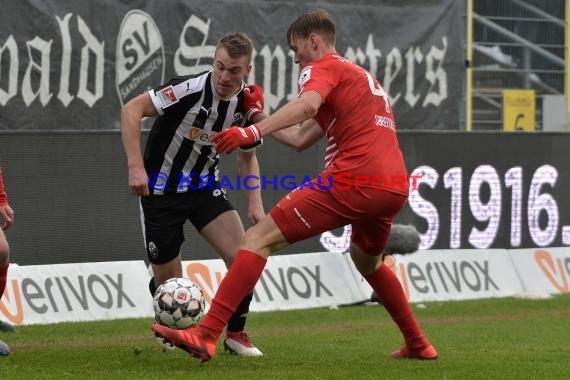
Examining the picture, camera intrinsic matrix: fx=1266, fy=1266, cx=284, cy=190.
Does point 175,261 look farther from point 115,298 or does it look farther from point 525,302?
point 525,302

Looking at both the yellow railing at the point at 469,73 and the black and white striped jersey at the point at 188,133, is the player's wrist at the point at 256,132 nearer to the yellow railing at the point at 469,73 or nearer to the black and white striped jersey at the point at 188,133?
the black and white striped jersey at the point at 188,133

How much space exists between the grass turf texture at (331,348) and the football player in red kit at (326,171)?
19.9 inches

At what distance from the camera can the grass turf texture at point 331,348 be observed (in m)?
7.95

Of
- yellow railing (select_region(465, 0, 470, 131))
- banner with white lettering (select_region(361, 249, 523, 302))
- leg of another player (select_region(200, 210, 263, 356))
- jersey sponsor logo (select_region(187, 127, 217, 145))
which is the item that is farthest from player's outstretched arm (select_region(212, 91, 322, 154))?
yellow railing (select_region(465, 0, 470, 131))

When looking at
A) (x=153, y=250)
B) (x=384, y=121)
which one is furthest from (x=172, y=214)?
(x=384, y=121)

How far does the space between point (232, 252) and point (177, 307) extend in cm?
64

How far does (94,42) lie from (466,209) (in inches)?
188

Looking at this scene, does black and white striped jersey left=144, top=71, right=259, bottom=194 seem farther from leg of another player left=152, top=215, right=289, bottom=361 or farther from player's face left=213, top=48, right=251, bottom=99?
leg of another player left=152, top=215, right=289, bottom=361

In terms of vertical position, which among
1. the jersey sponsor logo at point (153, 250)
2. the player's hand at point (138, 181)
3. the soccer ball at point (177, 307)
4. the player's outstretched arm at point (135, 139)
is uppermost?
the player's outstretched arm at point (135, 139)

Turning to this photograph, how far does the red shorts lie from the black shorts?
128 cm

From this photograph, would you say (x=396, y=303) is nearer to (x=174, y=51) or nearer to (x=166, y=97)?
(x=166, y=97)

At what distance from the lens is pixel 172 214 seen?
29.8 feet

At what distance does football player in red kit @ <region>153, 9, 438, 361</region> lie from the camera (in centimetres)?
763

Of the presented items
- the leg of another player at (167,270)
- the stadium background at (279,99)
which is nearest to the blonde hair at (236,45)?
the leg of another player at (167,270)
